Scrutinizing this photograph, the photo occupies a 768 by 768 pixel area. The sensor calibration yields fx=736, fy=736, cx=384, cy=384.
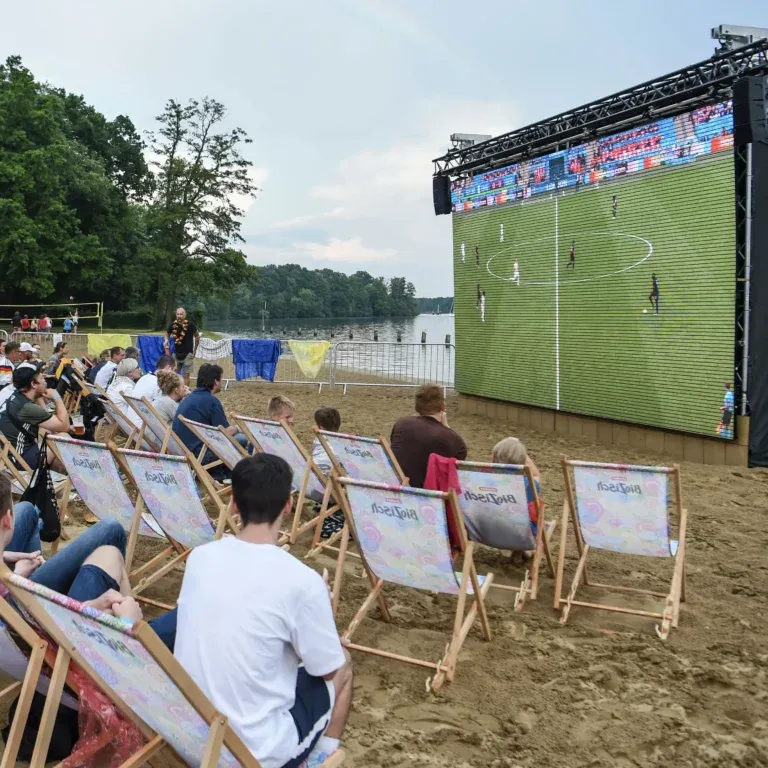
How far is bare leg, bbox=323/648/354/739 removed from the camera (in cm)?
215

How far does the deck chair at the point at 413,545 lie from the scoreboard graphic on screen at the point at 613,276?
5.43 meters

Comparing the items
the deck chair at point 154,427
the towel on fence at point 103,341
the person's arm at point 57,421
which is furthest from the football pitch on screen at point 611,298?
the towel on fence at point 103,341

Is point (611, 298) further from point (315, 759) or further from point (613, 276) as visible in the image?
point (315, 759)

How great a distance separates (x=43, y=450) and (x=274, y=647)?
2.54 m

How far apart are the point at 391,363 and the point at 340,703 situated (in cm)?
1297

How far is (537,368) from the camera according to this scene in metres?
10.4

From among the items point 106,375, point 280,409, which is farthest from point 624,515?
point 106,375

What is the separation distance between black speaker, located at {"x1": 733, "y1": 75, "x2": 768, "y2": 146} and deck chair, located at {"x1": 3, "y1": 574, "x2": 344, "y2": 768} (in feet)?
22.6

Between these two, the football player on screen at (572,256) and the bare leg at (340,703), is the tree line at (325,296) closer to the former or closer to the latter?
the football player on screen at (572,256)

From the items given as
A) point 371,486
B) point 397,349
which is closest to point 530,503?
point 371,486

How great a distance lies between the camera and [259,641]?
72.4 inches

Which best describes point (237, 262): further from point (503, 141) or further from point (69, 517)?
point (69, 517)

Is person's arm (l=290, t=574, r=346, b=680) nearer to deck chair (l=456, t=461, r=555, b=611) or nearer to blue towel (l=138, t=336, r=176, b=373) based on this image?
deck chair (l=456, t=461, r=555, b=611)

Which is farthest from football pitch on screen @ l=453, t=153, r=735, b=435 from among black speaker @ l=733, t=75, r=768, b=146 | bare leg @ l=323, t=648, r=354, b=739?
bare leg @ l=323, t=648, r=354, b=739
